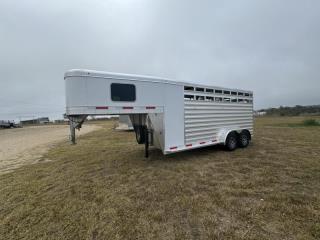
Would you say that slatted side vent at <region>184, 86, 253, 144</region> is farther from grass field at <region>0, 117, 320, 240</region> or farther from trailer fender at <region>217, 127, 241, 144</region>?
grass field at <region>0, 117, 320, 240</region>

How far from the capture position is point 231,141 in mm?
7699

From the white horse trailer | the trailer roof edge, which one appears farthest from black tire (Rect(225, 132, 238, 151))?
the trailer roof edge

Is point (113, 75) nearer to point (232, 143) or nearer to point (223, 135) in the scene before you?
point (223, 135)

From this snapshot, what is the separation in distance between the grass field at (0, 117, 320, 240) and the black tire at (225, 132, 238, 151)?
127 centimetres

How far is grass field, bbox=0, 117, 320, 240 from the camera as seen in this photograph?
278 centimetres

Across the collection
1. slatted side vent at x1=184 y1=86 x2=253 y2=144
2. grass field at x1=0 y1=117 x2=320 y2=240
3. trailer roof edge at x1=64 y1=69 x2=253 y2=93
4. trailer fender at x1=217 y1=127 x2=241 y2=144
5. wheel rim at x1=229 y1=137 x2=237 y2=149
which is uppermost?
trailer roof edge at x1=64 y1=69 x2=253 y2=93

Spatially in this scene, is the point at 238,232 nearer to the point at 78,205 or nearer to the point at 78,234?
the point at 78,234

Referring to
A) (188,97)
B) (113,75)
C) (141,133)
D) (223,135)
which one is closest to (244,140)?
(223,135)

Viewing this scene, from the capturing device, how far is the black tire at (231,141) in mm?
7607

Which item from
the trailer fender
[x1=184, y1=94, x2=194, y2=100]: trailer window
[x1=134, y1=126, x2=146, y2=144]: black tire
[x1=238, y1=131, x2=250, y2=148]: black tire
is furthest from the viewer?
[x1=238, y1=131, x2=250, y2=148]: black tire

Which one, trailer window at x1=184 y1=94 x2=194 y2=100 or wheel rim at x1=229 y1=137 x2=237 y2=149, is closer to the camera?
trailer window at x1=184 y1=94 x2=194 y2=100

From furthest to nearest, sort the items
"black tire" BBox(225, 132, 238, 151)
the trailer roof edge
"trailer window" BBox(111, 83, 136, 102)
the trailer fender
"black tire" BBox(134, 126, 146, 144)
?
"black tire" BBox(225, 132, 238, 151), the trailer fender, "black tire" BBox(134, 126, 146, 144), "trailer window" BBox(111, 83, 136, 102), the trailer roof edge

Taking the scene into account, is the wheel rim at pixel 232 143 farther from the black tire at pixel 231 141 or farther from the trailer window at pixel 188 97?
the trailer window at pixel 188 97

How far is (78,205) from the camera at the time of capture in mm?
3605
